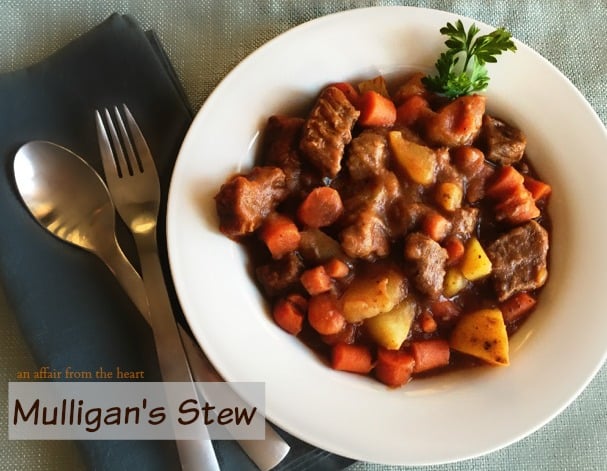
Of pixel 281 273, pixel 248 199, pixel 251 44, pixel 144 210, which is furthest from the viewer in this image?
pixel 251 44

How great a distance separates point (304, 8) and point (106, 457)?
225 centimetres

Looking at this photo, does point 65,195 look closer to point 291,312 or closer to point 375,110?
point 291,312

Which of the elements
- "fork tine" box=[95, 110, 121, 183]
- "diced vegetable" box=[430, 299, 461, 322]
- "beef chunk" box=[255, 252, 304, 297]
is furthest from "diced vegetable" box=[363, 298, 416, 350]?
"fork tine" box=[95, 110, 121, 183]

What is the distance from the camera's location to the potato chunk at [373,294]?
2531 millimetres

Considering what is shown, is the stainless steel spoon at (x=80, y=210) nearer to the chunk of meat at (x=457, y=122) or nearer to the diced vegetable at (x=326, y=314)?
the diced vegetable at (x=326, y=314)

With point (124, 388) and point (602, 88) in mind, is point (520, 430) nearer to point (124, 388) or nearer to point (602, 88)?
point (124, 388)

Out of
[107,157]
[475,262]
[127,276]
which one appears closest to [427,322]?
[475,262]

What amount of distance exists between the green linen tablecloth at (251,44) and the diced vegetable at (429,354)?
1.61 feet

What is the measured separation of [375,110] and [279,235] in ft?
2.24

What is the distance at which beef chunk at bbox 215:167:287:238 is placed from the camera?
2.47 metres

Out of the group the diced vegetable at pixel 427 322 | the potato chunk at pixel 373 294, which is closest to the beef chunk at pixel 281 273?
the potato chunk at pixel 373 294

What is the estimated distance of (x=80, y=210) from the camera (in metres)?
2.69

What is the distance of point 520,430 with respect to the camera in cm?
249

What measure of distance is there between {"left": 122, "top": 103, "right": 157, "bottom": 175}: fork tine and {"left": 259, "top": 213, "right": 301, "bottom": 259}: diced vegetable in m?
0.56
